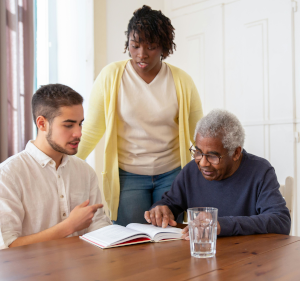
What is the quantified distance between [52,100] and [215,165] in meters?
0.77

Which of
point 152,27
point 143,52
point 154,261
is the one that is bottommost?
point 154,261

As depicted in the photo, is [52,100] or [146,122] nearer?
[52,100]

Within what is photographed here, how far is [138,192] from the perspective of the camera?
6.13ft

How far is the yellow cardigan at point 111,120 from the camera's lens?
187cm

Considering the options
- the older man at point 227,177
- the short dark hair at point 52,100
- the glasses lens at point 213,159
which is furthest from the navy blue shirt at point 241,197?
the short dark hair at point 52,100

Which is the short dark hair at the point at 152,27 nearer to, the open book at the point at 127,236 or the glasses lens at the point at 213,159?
the glasses lens at the point at 213,159

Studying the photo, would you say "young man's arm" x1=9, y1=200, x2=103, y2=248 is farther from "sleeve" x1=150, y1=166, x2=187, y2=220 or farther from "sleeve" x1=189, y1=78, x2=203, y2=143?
"sleeve" x1=189, y1=78, x2=203, y2=143

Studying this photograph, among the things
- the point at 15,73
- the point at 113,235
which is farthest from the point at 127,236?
the point at 15,73

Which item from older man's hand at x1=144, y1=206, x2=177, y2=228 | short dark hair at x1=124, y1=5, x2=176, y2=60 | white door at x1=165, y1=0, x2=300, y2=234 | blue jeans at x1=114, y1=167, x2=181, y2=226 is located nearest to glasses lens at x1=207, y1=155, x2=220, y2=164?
older man's hand at x1=144, y1=206, x2=177, y2=228

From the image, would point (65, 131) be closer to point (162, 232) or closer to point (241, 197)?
point (162, 232)

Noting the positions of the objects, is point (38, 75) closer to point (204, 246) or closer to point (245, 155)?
point (245, 155)

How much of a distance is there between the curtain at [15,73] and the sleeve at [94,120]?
93 centimetres

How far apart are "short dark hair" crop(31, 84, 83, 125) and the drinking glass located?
84cm

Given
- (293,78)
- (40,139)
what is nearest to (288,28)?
(293,78)
